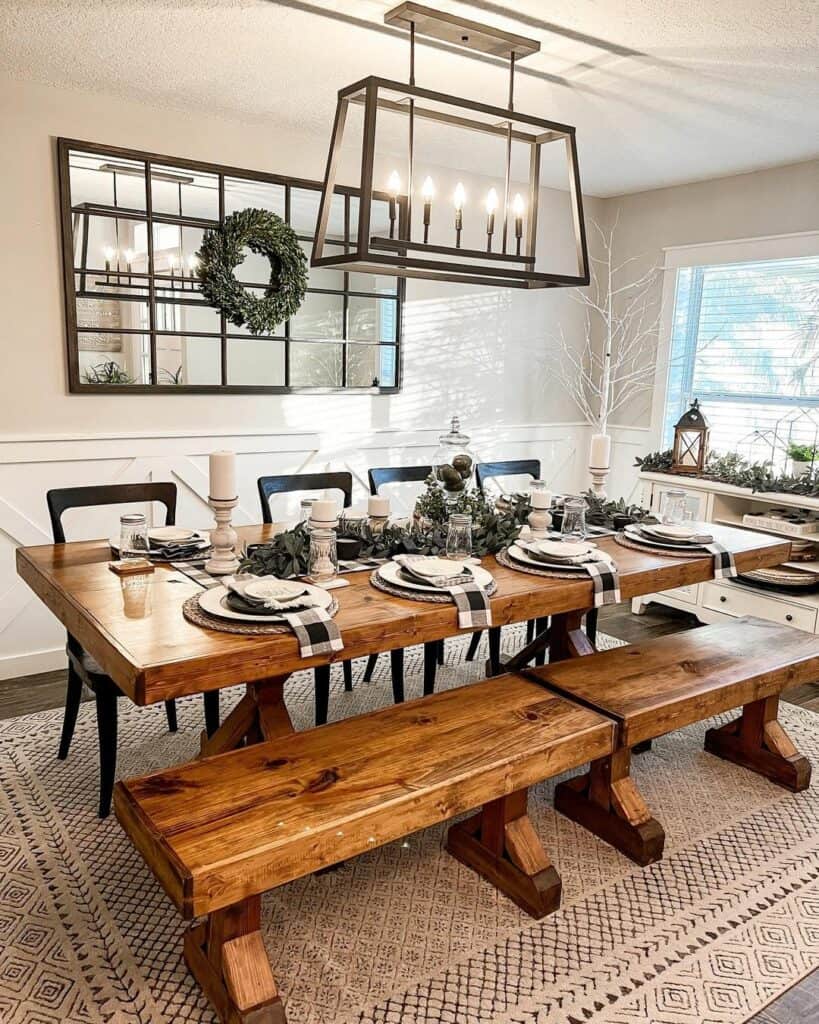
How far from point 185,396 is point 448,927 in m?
2.72

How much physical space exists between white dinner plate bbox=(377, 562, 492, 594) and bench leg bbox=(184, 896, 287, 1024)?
90 cm

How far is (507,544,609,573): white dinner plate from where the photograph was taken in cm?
255

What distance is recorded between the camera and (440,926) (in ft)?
6.86

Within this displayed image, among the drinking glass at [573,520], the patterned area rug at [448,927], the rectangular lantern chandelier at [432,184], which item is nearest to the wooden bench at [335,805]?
the patterned area rug at [448,927]

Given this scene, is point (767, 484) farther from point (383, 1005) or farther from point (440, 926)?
point (383, 1005)

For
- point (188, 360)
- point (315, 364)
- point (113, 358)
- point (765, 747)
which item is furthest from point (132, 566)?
point (765, 747)

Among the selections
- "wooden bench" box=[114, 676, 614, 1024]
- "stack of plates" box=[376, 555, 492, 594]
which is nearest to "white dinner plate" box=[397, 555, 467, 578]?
"stack of plates" box=[376, 555, 492, 594]

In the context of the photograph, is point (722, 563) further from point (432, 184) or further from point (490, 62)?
point (490, 62)

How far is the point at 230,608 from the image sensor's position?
208cm

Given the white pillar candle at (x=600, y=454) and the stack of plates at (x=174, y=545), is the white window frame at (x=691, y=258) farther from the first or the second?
the stack of plates at (x=174, y=545)

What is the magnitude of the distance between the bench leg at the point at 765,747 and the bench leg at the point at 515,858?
1062 mm

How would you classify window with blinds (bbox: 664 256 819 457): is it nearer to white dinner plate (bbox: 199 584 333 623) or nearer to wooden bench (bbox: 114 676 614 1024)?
wooden bench (bbox: 114 676 614 1024)

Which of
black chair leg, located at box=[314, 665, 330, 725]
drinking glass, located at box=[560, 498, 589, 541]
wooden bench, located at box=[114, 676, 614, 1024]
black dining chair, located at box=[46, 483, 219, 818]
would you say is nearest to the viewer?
wooden bench, located at box=[114, 676, 614, 1024]

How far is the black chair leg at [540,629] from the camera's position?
11.2ft
